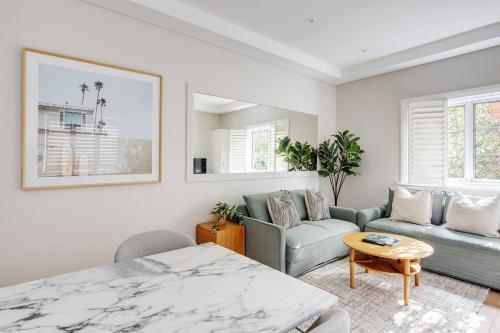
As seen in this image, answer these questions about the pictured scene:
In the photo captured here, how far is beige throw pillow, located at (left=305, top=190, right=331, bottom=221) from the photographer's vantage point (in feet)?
12.4

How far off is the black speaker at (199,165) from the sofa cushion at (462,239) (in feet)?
8.79

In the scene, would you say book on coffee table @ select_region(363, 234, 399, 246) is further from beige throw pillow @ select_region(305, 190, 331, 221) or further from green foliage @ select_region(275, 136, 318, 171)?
green foliage @ select_region(275, 136, 318, 171)

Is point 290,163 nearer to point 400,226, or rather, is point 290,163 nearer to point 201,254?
point 400,226

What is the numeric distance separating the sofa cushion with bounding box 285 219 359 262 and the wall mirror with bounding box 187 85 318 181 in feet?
3.28

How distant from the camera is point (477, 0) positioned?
2.69 meters

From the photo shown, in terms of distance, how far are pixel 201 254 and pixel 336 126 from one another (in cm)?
424

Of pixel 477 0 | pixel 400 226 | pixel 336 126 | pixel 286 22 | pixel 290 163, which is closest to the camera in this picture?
pixel 477 0

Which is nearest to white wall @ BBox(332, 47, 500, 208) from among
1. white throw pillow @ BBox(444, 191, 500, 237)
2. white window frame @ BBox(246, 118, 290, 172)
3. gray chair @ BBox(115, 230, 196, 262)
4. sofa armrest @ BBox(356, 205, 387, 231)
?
sofa armrest @ BBox(356, 205, 387, 231)

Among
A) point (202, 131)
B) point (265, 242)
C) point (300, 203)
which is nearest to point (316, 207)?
point (300, 203)

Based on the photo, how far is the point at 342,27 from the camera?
3.25 meters

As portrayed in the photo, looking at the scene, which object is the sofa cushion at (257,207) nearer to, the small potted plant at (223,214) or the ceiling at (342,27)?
the small potted plant at (223,214)

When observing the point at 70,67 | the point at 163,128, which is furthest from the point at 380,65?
the point at 70,67

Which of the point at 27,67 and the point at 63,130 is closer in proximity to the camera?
the point at 27,67

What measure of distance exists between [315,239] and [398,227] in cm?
115
